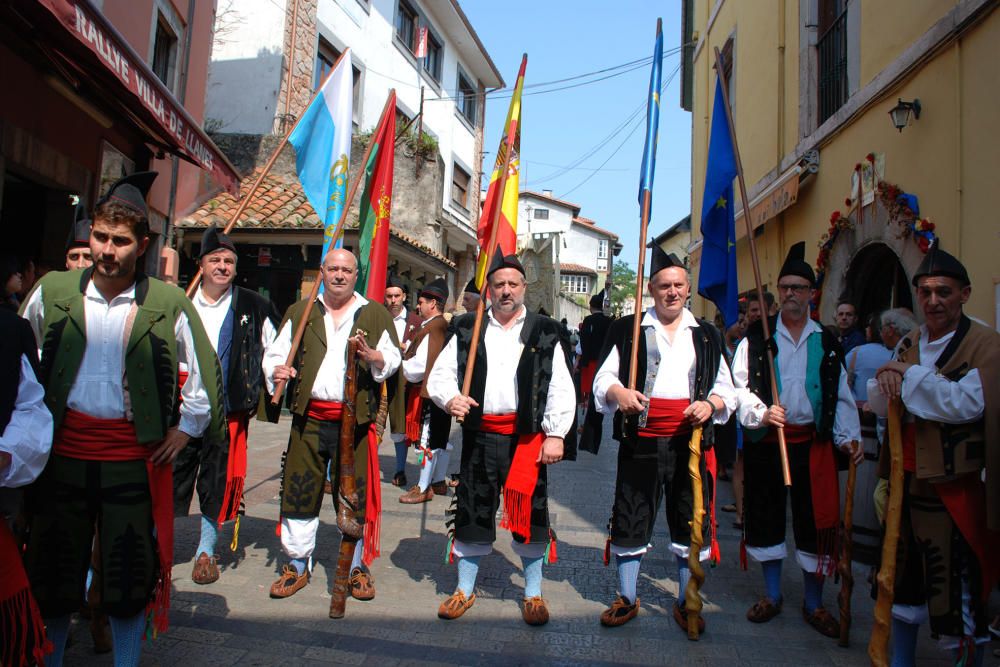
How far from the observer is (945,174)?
670 cm

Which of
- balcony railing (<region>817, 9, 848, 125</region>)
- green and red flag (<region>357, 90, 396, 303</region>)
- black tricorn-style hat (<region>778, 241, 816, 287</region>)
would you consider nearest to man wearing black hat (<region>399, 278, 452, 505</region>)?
green and red flag (<region>357, 90, 396, 303</region>)

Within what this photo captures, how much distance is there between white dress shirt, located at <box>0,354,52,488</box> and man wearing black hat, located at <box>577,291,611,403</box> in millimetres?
9073

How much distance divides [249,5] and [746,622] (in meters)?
15.4

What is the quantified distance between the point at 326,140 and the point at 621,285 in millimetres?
68669

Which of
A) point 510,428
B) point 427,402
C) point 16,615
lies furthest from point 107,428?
point 427,402

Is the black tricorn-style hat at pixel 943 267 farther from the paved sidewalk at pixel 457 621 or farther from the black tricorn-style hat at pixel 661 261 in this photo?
the paved sidewalk at pixel 457 621

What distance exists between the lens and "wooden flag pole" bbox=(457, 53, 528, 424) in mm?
4082

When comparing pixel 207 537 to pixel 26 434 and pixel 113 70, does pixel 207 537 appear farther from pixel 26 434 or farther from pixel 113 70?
pixel 113 70

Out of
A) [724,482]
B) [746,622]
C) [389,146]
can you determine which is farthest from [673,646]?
[724,482]

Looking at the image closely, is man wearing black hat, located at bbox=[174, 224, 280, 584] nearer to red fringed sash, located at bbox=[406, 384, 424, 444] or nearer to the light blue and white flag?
the light blue and white flag

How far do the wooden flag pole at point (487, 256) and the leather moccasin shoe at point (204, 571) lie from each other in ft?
6.18

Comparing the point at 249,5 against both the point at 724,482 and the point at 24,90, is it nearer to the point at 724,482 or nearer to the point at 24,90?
the point at 24,90

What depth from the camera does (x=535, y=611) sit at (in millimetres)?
4094

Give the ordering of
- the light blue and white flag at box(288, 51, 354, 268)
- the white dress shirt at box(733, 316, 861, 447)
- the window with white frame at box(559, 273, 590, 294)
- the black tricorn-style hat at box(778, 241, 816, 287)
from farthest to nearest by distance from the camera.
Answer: the window with white frame at box(559, 273, 590, 294), the light blue and white flag at box(288, 51, 354, 268), the black tricorn-style hat at box(778, 241, 816, 287), the white dress shirt at box(733, 316, 861, 447)
